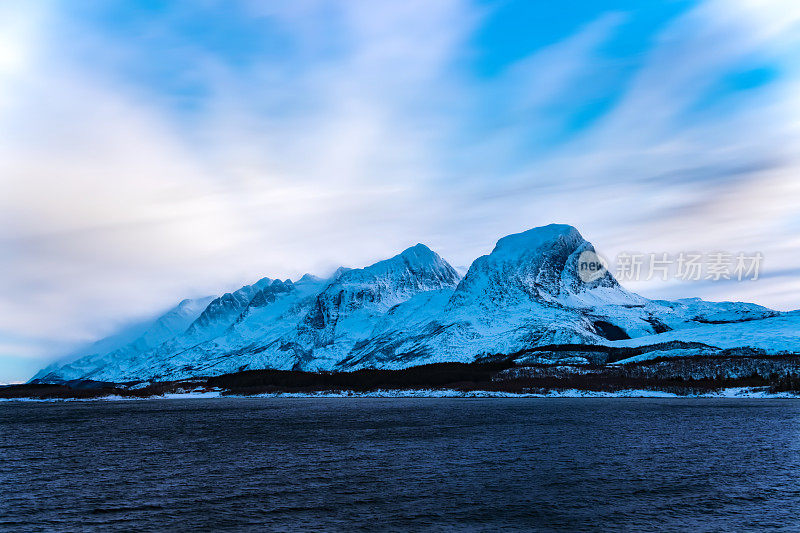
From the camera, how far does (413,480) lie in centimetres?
4294

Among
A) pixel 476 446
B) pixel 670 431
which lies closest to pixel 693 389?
pixel 670 431

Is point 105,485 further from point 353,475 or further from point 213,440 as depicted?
point 213,440

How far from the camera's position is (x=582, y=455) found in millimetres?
55031

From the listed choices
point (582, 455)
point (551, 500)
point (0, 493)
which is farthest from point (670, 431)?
point (0, 493)

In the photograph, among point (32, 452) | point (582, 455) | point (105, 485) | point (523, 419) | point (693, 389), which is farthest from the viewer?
point (693, 389)

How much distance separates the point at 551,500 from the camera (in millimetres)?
36438

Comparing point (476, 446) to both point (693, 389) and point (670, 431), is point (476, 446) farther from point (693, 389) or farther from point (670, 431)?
point (693, 389)

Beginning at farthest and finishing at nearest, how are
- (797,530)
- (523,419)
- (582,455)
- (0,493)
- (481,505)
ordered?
(523,419) → (582,455) → (0,493) → (481,505) → (797,530)

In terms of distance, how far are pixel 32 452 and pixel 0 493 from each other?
81.3 ft

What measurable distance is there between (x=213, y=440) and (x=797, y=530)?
200 ft

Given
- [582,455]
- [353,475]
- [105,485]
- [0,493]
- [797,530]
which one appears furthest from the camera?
[582,455]

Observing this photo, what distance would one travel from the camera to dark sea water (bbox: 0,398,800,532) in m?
31.8

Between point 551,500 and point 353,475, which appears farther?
point 353,475

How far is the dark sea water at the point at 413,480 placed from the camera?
31.8 metres
